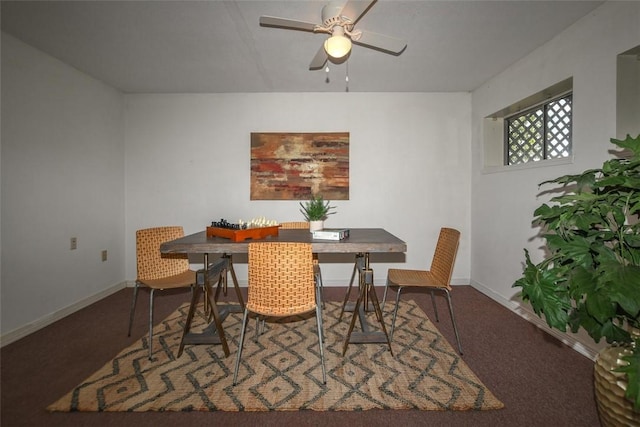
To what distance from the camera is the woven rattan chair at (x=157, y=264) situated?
226 cm

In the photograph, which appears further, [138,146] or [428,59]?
[138,146]

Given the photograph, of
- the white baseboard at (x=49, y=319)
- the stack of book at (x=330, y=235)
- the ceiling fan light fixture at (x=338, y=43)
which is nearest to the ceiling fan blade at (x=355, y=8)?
the ceiling fan light fixture at (x=338, y=43)

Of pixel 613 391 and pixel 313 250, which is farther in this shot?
pixel 313 250

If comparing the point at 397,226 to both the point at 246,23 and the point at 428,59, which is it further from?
the point at 246,23

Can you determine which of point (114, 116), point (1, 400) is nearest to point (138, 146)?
point (114, 116)

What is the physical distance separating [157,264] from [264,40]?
2131 mm

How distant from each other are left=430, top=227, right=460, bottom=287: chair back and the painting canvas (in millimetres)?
1566

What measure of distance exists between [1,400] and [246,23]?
2.89 meters

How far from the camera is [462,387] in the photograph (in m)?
1.71

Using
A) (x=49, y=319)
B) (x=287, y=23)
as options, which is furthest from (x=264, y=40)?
(x=49, y=319)

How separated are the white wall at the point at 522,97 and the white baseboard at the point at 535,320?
0.04 ft

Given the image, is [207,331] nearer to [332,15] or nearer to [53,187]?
[53,187]

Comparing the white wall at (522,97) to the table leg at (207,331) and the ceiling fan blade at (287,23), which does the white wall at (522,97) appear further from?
the table leg at (207,331)

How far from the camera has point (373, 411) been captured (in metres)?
1.54
